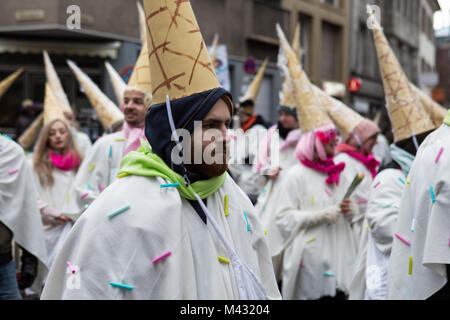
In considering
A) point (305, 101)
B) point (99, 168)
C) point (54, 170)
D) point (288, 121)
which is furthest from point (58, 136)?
point (288, 121)

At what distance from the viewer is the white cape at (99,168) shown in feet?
17.6

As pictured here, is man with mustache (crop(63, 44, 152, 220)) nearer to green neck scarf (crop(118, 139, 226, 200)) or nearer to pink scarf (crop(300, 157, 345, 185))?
pink scarf (crop(300, 157, 345, 185))

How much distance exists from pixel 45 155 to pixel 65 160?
237 millimetres

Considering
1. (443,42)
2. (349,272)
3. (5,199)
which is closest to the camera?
(5,199)

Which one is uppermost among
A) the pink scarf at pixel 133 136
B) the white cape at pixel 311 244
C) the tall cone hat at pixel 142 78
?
the tall cone hat at pixel 142 78

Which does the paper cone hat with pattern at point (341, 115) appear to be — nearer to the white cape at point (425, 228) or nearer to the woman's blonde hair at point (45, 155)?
the woman's blonde hair at point (45, 155)

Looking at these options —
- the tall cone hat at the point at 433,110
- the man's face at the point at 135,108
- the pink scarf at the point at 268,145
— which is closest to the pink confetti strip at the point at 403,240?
the man's face at the point at 135,108

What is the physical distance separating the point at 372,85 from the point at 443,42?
1141 inches

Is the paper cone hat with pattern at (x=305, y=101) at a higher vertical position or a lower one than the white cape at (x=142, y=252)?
higher

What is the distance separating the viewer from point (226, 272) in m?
2.47

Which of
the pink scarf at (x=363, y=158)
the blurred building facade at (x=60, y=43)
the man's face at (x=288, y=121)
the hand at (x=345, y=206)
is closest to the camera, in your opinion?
the hand at (x=345, y=206)

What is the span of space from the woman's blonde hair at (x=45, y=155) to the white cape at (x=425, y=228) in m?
4.17
